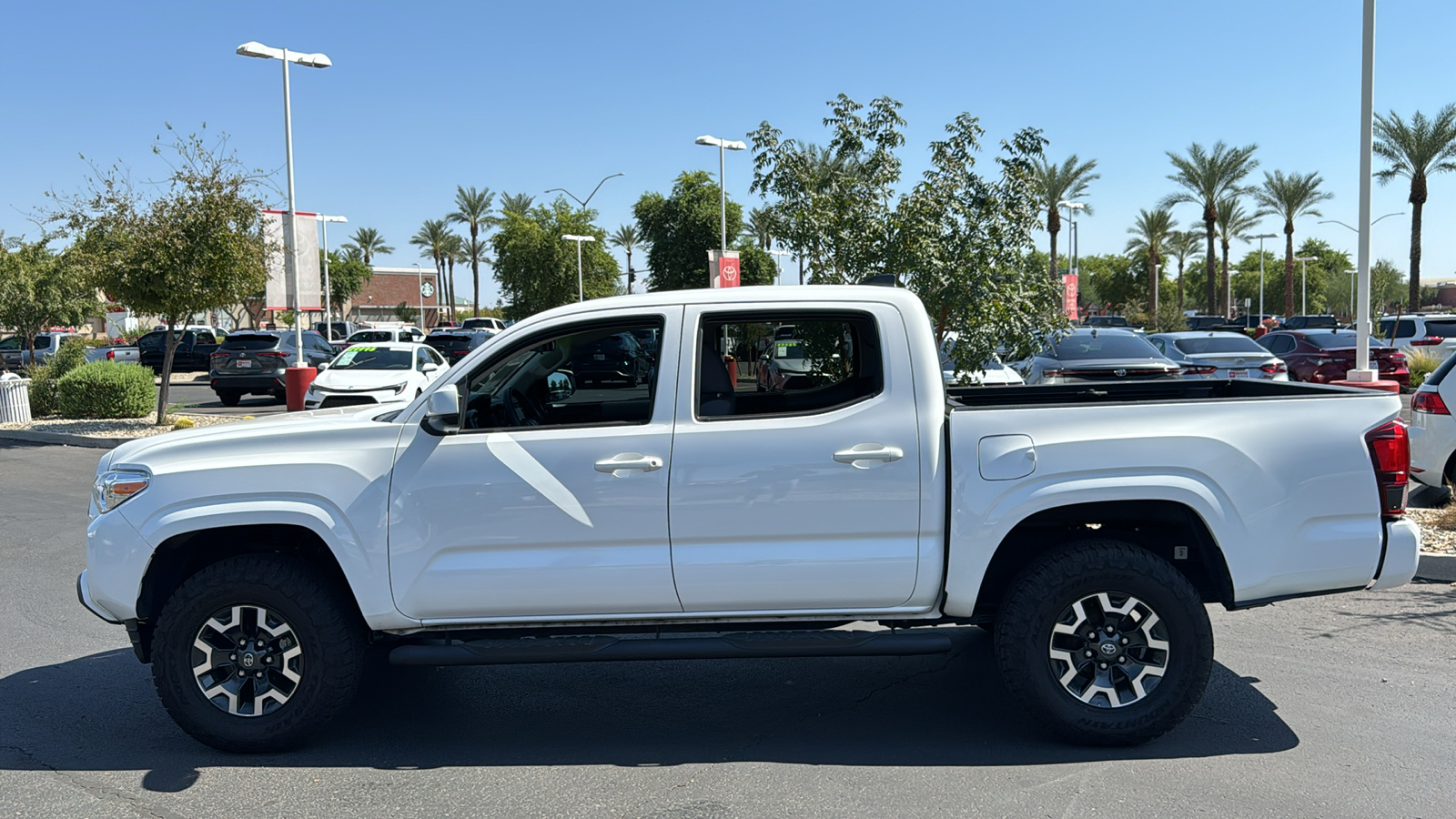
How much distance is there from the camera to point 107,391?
2003 cm

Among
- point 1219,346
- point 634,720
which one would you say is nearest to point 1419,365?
point 1219,346

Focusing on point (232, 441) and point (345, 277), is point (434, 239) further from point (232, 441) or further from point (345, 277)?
point (232, 441)

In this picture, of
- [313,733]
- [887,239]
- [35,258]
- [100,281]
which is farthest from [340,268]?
[313,733]

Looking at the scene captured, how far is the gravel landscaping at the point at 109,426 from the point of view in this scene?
17902 millimetres

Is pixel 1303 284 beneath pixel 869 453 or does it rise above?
above

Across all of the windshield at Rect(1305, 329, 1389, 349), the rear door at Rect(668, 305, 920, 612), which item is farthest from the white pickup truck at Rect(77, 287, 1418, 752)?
the windshield at Rect(1305, 329, 1389, 349)

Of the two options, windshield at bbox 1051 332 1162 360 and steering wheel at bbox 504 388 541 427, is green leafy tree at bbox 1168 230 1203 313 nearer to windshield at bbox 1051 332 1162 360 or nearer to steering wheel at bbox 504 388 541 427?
windshield at bbox 1051 332 1162 360

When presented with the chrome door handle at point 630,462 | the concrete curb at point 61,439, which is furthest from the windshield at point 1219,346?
the concrete curb at point 61,439

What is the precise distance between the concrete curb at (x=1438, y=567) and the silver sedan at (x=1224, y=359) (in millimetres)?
10650

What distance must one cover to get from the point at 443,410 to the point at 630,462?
761 mm

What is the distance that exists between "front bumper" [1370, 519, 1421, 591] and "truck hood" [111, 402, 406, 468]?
4.23 metres

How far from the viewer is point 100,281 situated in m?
18.1

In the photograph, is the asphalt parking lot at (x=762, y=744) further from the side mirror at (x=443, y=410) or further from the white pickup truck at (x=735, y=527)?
the side mirror at (x=443, y=410)

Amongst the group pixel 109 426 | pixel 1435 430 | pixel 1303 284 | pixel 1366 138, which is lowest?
pixel 109 426
